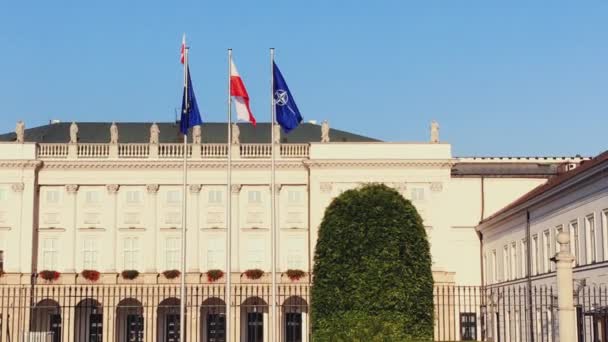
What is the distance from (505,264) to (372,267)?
A: 34.0 m

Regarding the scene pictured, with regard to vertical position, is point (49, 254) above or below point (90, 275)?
above

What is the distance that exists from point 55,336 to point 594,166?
3947cm

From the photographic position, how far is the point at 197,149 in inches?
2980

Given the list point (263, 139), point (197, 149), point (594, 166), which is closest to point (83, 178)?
point (197, 149)

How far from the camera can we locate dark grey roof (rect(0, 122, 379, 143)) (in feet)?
263

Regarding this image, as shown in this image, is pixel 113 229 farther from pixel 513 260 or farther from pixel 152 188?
pixel 513 260

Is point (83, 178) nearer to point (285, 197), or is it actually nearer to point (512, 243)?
point (285, 197)

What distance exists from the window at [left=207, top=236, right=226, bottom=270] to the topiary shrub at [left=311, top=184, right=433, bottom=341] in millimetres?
36537

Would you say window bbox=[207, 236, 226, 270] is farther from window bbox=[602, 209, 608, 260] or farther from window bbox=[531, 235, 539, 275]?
window bbox=[602, 209, 608, 260]

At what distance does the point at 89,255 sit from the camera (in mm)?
75250

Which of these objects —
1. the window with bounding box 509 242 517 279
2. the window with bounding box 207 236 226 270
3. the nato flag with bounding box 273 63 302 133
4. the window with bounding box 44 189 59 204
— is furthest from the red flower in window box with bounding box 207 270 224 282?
the nato flag with bounding box 273 63 302 133

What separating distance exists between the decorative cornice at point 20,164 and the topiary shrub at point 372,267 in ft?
128

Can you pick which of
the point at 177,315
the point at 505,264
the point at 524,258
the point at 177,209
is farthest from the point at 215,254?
the point at 524,258

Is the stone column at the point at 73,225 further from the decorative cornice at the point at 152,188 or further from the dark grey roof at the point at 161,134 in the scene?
the dark grey roof at the point at 161,134
